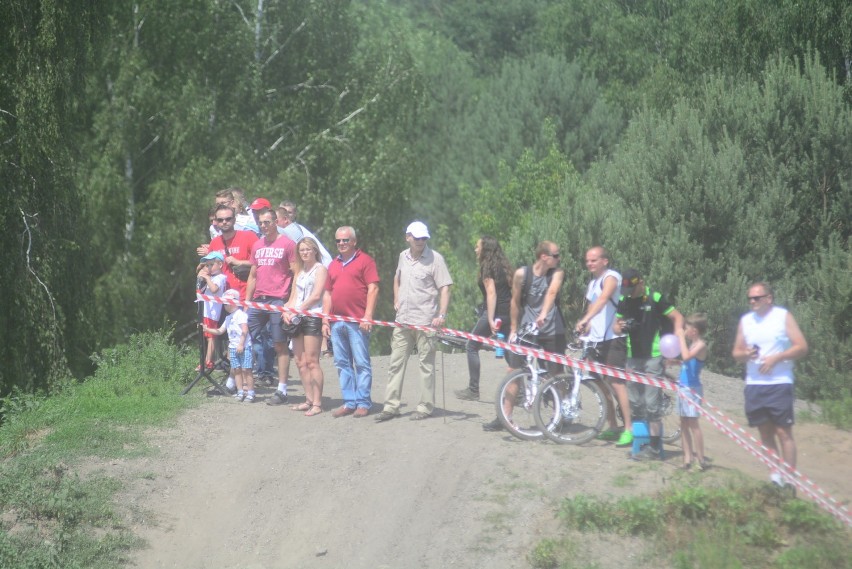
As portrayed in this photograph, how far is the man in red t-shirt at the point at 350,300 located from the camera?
12.3 metres

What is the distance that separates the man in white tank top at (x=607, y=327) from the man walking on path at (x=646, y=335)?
332 millimetres

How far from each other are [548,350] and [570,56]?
38085 mm

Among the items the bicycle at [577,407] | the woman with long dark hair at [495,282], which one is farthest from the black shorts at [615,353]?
the woman with long dark hair at [495,282]

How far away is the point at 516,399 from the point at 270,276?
3373mm

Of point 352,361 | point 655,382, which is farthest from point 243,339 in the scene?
point 655,382

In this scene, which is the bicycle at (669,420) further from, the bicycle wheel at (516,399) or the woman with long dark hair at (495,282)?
the woman with long dark hair at (495,282)

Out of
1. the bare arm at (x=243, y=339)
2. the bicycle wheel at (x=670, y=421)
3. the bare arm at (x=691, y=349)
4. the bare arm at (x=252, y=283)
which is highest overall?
the bare arm at (x=252, y=283)

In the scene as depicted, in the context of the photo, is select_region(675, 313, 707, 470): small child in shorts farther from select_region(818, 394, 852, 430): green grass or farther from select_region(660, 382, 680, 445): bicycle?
select_region(818, 394, 852, 430): green grass

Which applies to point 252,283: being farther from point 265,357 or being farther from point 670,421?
point 670,421

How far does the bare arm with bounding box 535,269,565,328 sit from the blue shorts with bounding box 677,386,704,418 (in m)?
1.81

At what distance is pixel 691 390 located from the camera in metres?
10.1

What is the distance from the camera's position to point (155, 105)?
28.4 meters

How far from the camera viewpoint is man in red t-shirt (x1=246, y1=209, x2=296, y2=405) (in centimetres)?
1308

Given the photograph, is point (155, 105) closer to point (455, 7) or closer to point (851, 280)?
point (851, 280)
